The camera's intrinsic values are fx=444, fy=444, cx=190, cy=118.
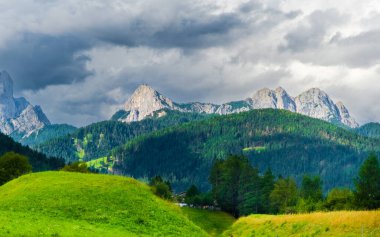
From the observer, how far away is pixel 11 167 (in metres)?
154

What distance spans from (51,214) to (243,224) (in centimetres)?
3333

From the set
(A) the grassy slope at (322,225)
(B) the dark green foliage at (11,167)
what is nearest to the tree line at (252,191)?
(B) the dark green foliage at (11,167)

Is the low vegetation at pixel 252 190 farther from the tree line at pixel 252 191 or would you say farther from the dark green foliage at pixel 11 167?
the dark green foliage at pixel 11 167

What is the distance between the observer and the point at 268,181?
157750mm

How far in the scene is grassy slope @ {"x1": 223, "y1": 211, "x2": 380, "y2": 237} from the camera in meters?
47.9

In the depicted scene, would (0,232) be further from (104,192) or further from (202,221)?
(202,221)

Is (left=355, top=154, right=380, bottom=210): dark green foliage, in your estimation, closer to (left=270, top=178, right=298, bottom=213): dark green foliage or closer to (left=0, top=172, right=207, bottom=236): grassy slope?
(left=270, top=178, right=298, bottom=213): dark green foliage

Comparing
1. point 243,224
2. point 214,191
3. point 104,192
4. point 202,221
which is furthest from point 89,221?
point 214,191

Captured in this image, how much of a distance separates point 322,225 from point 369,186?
62.2 meters

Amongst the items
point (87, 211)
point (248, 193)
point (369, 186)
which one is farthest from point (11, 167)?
point (369, 186)

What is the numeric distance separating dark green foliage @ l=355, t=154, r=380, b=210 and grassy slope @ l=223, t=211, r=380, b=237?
40.7 m

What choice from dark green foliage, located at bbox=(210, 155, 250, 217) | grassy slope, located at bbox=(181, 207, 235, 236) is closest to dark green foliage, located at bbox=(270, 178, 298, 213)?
dark green foliage, located at bbox=(210, 155, 250, 217)

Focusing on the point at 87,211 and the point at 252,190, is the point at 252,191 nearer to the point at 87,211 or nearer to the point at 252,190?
the point at 252,190

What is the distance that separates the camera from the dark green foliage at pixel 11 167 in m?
149
